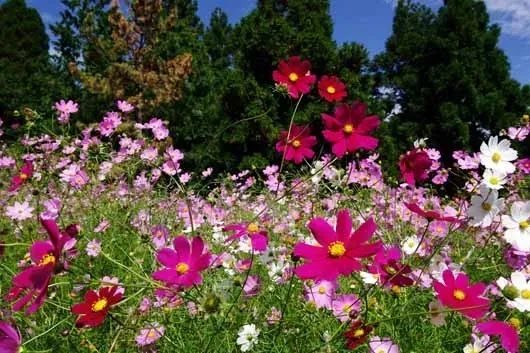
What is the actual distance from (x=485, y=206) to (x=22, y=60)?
19.9 metres

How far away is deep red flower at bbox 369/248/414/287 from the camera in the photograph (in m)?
0.93

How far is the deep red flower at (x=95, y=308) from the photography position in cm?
80

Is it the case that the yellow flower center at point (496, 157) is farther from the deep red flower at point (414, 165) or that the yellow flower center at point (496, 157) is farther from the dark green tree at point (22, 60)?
the dark green tree at point (22, 60)

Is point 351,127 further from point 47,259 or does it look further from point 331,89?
point 47,259

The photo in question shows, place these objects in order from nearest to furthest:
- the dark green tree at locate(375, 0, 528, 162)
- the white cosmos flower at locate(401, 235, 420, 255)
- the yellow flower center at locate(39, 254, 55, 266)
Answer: the yellow flower center at locate(39, 254, 55, 266) < the white cosmos flower at locate(401, 235, 420, 255) < the dark green tree at locate(375, 0, 528, 162)

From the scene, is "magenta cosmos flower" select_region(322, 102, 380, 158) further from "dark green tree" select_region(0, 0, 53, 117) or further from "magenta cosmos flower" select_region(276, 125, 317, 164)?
"dark green tree" select_region(0, 0, 53, 117)

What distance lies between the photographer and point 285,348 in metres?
1.21

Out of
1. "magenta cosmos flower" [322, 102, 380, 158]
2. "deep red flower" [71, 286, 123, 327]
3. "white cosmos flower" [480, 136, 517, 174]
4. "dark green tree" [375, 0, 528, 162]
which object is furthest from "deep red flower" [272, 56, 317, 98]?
"dark green tree" [375, 0, 528, 162]

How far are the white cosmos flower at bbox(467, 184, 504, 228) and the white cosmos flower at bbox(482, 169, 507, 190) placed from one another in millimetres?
12

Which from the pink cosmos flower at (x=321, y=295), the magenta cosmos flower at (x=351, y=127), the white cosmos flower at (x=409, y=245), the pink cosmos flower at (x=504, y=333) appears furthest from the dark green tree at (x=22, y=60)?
the pink cosmos flower at (x=504, y=333)

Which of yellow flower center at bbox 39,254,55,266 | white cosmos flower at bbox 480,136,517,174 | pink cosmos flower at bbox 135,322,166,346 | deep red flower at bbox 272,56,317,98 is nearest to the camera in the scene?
yellow flower center at bbox 39,254,55,266

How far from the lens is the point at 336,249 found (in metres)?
0.80

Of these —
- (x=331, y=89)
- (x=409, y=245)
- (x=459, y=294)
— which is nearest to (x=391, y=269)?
(x=459, y=294)

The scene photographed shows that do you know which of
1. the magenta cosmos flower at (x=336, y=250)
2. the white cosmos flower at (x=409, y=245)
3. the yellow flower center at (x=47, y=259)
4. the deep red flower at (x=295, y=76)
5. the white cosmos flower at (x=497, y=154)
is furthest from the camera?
the white cosmos flower at (x=409, y=245)
